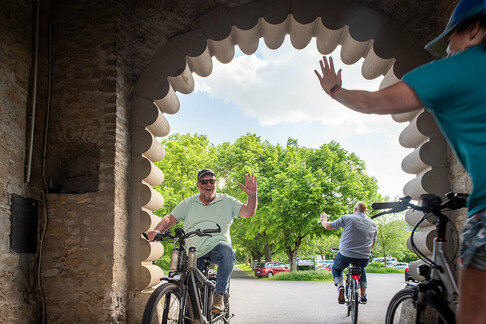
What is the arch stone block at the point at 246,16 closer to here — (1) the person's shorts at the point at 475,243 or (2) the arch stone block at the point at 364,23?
(2) the arch stone block at the point at 364,23

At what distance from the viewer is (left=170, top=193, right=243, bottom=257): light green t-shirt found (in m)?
3.93

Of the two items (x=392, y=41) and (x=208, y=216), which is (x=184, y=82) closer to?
(x=208, y=216)

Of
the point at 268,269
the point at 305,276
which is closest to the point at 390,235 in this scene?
the point at 268,269

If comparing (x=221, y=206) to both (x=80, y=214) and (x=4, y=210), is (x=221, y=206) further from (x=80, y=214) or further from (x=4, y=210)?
(x=4, y=210)

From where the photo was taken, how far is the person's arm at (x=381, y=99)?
1.34 meters

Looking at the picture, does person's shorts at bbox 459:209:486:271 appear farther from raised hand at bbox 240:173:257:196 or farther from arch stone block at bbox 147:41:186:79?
arch stone block at bbox 147:41:186:79

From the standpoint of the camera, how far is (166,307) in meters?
3.12

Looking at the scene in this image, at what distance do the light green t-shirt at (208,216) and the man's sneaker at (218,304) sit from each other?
0.47 metres

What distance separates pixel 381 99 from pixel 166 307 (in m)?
2.45

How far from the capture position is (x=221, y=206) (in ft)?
13.5

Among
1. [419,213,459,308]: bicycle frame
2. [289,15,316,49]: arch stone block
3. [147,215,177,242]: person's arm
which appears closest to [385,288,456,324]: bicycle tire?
[419,213,459,308]: bicycle frame

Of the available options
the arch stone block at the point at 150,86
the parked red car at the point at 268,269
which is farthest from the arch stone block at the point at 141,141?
the parked red car at the point at 268,269

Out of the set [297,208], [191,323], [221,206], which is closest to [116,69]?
[221,206]

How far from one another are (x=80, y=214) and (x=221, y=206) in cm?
197
